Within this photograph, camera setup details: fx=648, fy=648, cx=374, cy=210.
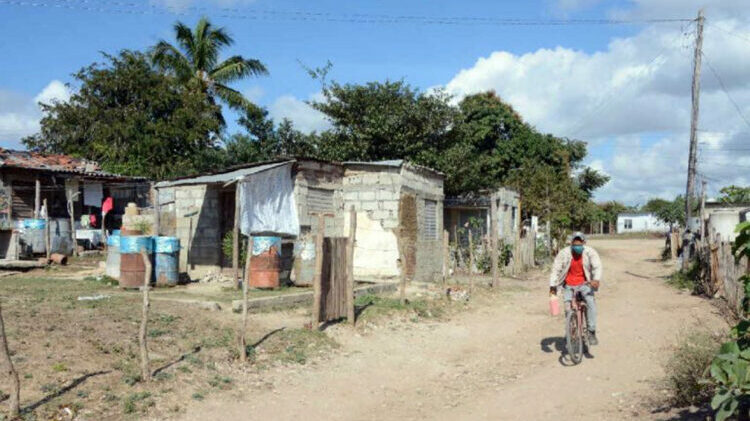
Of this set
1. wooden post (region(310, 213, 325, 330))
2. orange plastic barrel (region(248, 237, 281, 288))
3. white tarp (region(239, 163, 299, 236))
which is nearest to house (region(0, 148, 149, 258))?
white tarp (region(239, 163, 299, 236))

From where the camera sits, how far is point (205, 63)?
2922cm

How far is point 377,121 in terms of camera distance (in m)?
22.0

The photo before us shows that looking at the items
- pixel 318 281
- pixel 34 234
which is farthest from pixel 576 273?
pixel 34 234

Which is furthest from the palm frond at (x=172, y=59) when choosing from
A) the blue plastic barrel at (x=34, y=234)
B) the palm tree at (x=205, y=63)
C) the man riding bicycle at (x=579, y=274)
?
the man riding bicycle at (x=579, y=274)

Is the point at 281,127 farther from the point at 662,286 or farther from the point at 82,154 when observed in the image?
the point at 662,286

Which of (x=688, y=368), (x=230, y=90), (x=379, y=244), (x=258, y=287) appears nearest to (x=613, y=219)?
(x=230, y=90)

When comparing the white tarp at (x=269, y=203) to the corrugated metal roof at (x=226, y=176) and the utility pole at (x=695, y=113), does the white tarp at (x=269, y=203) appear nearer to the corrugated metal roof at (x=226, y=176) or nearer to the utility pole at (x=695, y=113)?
the corrugated metal roof at (x=226, y=176)

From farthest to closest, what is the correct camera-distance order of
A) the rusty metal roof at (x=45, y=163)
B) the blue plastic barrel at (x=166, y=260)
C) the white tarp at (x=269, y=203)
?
1. the rusty metal roof at (x=45, y=163)
2. the white tarp at (x=269, y=203)
3. the blue plastic barrel at (x=166, y=260)

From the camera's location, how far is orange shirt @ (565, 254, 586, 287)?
8.77 metres

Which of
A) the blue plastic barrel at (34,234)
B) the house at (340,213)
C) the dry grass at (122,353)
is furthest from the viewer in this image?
the blue plastic barrel at (34,234)

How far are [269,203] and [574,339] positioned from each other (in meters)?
8.11

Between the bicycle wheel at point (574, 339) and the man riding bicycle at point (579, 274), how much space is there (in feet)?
0.68

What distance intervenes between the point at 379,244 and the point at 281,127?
1091cm

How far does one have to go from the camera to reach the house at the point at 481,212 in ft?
77.6
